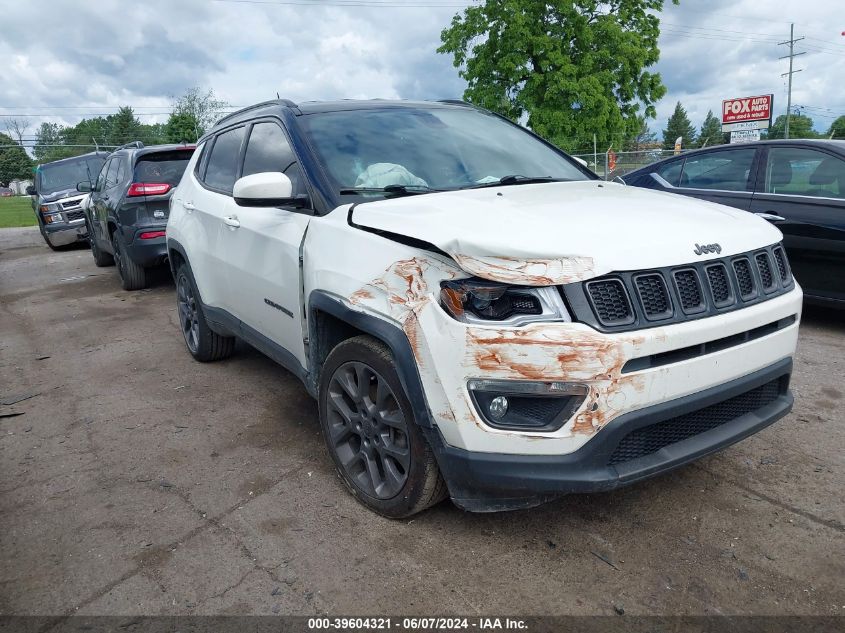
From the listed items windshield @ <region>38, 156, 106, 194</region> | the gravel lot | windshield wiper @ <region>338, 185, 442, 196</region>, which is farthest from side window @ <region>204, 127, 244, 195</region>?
windshield @ <region>38, 156, 106, 194</region>

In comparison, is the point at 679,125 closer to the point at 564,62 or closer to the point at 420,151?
the point at 564,62

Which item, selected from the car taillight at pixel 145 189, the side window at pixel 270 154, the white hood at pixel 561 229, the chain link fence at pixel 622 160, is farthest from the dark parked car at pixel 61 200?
the chain link fence at pixel 622 160

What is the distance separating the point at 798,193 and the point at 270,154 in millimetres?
4359

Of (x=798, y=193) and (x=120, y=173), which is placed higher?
(x=120, y=173)

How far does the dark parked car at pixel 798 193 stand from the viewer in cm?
525

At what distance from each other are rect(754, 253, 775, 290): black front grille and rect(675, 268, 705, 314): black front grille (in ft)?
1.56

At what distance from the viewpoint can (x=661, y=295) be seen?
229cm

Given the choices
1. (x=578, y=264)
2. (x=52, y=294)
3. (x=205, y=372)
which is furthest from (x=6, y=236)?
(x=578, y=264)

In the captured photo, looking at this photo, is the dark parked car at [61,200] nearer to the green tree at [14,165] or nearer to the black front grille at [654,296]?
the black front grille at [654,296]

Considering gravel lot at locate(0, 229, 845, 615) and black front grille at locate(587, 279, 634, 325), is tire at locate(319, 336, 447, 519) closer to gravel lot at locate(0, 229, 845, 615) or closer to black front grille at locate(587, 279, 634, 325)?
gravel lot at locate(0, 229, 845, 615)

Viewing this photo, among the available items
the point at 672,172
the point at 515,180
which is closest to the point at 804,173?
the point at 672,172

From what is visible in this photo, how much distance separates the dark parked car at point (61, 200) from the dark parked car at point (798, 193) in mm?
11695

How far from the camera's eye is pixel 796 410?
3.90 meters

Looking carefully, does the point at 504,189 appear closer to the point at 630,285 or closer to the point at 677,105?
the point at 630,285
